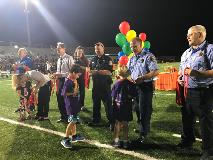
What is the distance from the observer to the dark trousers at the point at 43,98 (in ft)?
32.4

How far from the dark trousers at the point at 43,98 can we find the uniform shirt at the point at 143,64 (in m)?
3.59

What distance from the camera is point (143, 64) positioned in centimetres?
704

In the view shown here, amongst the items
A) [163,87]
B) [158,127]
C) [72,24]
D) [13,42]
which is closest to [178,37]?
[72,24]

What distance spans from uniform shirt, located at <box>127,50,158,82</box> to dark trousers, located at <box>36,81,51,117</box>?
359cm

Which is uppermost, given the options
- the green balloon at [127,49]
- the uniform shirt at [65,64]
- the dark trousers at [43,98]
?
the green balloon at [127,49]

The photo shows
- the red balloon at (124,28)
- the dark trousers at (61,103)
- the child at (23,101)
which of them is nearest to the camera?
the dark trousers at (61,103)

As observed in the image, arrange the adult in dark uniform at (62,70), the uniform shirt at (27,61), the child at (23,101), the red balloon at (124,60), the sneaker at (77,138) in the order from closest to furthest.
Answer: the sneaker at (77,138), the adult in dark uniform at (62,70), the child at (23,101), the uniform shirt at (27,61), the red balloon at (124,60)

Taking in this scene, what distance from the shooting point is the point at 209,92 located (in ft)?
18.4

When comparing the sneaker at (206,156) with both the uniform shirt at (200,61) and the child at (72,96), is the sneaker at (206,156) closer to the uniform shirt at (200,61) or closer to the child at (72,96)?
the uniform shirt at (200,61)

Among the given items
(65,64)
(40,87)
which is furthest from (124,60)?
(40,87)

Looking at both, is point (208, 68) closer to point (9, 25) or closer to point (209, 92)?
point (209, 92)

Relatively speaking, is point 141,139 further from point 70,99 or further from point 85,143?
point 70,99

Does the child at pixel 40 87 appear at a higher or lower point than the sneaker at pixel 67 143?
higher

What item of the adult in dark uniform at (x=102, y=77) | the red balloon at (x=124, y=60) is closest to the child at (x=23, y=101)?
the adult in dark uniform at (x=102, y=77)
